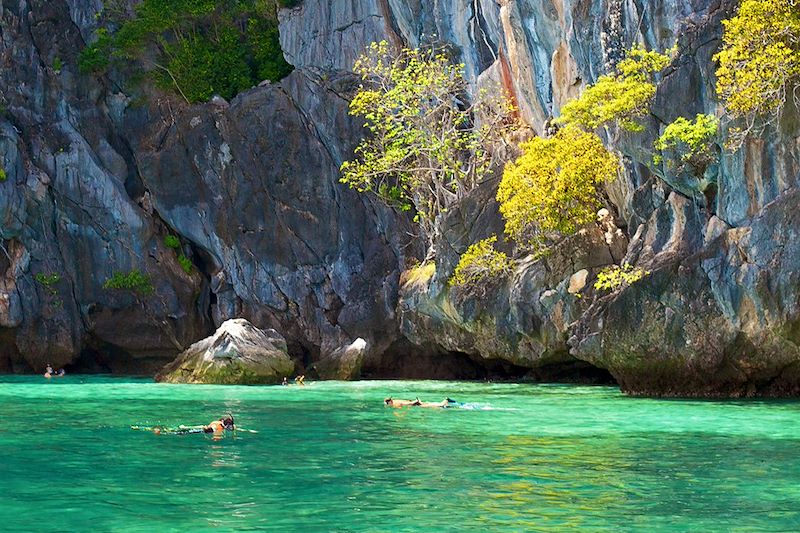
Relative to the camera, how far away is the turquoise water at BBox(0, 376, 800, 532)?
9320mm

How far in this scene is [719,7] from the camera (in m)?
21.4

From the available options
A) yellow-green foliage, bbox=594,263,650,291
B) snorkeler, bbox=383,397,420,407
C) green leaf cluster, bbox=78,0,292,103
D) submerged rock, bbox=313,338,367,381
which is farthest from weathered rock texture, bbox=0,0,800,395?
snorkeler, bbox=383,397,420,407

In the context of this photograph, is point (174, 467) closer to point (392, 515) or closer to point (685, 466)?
point (392, 515)

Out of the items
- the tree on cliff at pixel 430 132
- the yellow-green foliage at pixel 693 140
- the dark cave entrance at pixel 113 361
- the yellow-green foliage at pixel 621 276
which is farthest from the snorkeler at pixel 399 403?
the dark cave entrance at pixel 113 361

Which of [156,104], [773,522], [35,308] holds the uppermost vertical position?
[156,104]

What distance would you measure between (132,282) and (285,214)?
6154 millimetres

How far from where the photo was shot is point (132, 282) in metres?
38.6

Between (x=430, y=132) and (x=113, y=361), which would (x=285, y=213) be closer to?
(x=430, y=132)

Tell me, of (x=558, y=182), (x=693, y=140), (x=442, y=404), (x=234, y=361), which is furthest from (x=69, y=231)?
(x=693, y=140)

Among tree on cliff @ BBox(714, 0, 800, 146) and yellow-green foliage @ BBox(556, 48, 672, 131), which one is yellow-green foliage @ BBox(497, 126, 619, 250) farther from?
tree on cliff @ BBox(714, 0, 800, 146)

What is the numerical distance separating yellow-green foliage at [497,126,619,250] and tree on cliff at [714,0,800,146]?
5.31 meters

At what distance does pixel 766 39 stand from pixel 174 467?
13343 mm

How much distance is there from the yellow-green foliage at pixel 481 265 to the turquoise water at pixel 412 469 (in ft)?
25.0

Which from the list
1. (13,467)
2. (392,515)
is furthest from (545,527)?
(13,467)
